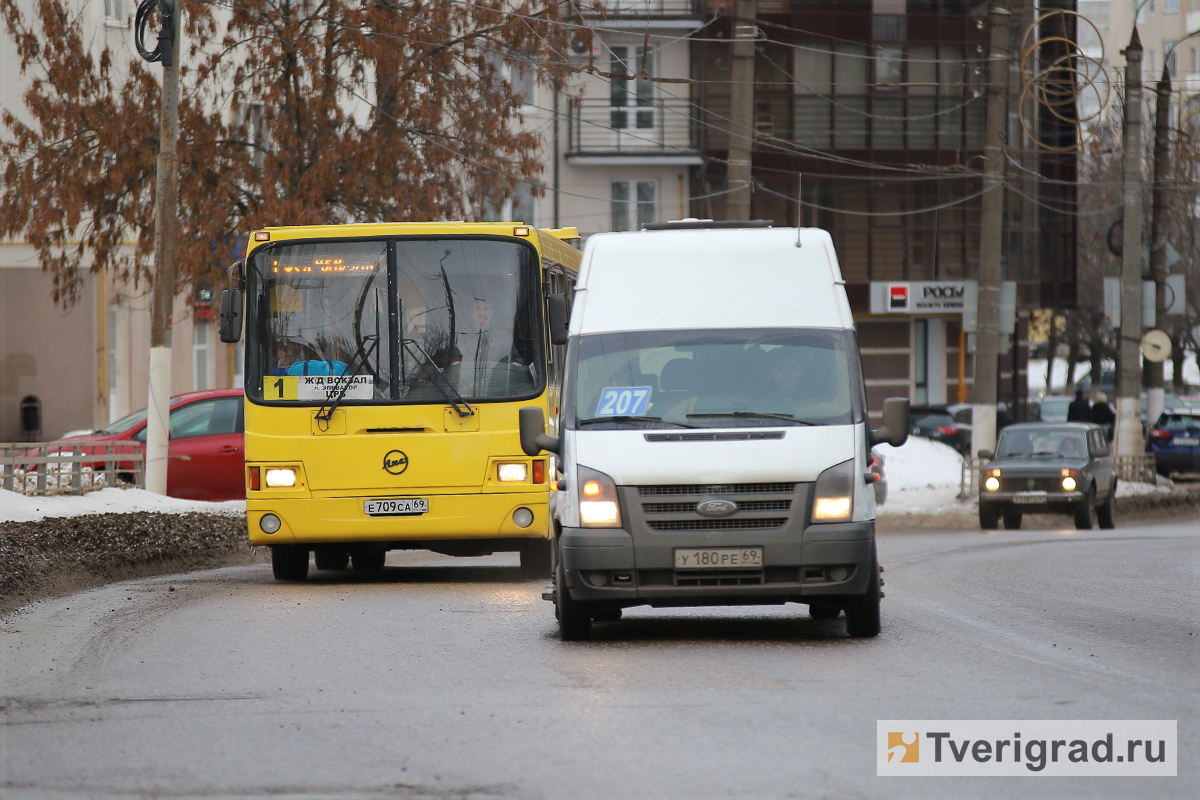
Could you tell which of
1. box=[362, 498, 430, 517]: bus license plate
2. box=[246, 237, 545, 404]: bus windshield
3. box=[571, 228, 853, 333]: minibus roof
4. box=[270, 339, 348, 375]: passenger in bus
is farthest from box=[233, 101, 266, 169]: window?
box=[571, 228, 853, 333]: minibus roof

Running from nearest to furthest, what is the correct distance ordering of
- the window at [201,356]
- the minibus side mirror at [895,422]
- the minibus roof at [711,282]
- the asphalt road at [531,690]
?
1. the asphalt road at [531,690]
2. the minibus side mirror at [895,422]
3. the minibus roof at [711,282]
4. the window at [201,356]

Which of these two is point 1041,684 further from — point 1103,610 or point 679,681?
point 1103,610

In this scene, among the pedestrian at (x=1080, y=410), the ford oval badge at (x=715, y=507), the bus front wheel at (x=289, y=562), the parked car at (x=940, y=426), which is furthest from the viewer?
the parked car at (x=940, y=426)

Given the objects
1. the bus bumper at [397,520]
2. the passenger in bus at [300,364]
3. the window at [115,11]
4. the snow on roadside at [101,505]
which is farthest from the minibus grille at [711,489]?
the window at [115,11]

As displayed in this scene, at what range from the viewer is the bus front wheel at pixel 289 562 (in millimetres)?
15495

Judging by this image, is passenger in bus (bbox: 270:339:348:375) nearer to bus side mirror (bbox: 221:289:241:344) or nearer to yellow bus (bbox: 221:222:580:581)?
yellow bus (bbox: 221:222:580:581)

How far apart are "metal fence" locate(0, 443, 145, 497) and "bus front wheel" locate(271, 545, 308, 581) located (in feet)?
18.8

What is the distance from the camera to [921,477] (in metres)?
38.9

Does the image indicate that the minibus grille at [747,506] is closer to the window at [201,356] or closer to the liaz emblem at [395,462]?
the liaz emblem at [395,462]

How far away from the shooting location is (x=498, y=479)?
48.2ft

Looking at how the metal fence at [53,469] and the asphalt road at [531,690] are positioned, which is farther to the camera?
the metal fence at [53,469]

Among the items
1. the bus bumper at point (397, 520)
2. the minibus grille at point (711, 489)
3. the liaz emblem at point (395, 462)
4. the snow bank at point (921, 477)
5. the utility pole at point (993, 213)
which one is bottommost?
the snow bank at point (921, 477)

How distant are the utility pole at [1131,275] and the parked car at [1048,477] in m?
7.76

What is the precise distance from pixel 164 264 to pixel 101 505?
3.55 m
